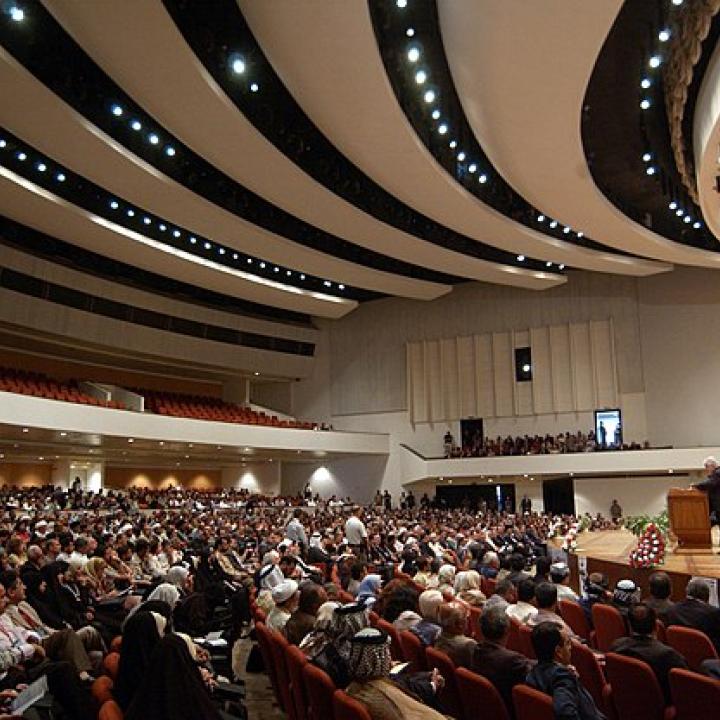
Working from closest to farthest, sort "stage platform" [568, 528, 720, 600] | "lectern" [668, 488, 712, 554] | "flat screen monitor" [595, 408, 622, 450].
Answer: "stage platform" [568, 528, 720, 600], "lectern" [668, 488, 712, 554], "flat screen monitor" [595, 408, 622, 450]

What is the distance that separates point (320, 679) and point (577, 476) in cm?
2239

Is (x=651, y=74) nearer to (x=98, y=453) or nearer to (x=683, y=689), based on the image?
(x=683, y=689)

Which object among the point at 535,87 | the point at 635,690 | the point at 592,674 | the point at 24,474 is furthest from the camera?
the point at 24,474

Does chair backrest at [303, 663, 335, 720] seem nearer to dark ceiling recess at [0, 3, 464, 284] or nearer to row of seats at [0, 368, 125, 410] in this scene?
dark ceiling recess at [0, 3, 464, 284]

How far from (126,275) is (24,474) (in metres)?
6.80

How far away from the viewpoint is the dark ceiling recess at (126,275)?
20.5m

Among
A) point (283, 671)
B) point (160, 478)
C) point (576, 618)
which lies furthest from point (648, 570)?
point (160, 478)

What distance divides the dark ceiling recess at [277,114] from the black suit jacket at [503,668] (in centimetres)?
941

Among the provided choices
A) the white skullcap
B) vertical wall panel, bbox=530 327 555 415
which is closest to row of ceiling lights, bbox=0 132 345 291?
vertical wall panel, bbox=530 327 555 415

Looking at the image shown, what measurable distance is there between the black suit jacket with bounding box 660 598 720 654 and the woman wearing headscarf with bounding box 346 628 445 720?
8.14 feet

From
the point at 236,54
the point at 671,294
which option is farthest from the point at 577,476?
the point at 236,54

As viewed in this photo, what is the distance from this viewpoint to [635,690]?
3.80 meters

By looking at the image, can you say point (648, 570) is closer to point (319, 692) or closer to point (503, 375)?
point (319, 692)

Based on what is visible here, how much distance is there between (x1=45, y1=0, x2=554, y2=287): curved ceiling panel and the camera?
10375 mm
